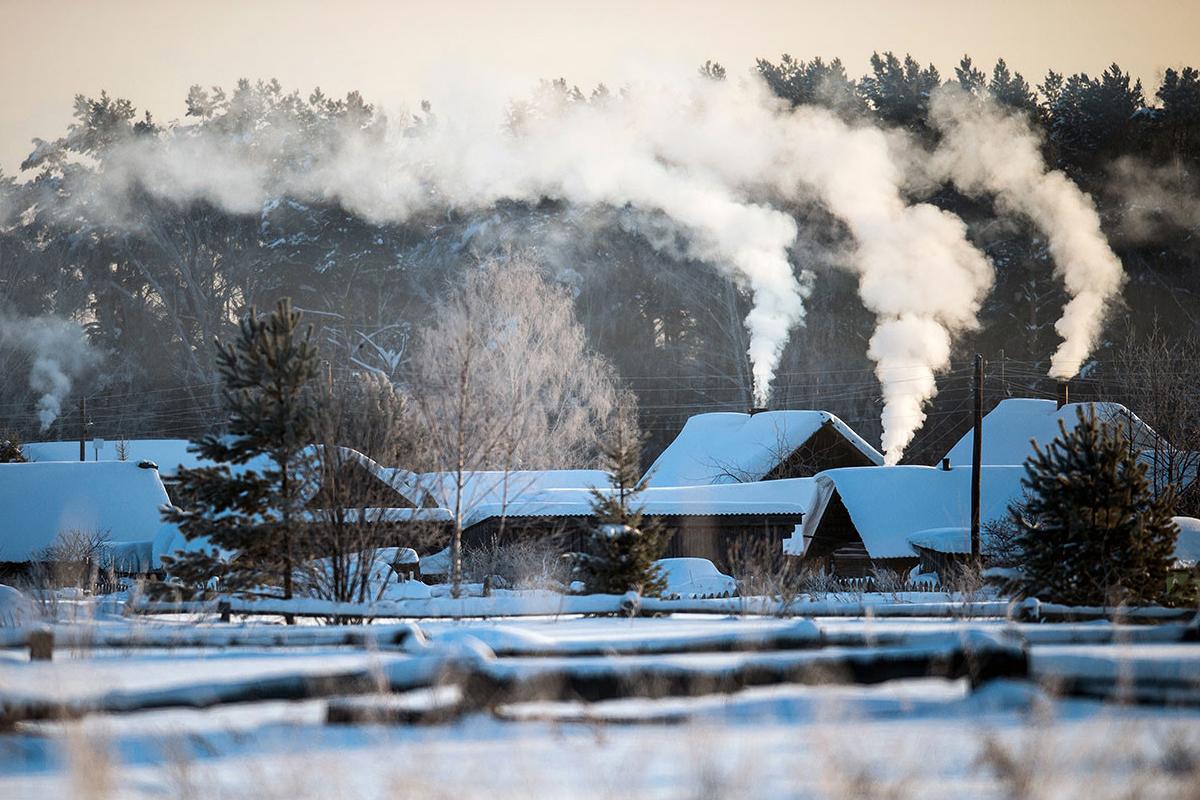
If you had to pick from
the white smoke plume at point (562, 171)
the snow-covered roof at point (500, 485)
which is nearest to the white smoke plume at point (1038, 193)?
the white smoke plume at point (562, 171)

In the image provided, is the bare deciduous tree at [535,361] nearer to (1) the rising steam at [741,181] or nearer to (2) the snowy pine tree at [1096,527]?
(1) the rising steam at [741,181]

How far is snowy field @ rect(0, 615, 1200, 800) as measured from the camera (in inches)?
209

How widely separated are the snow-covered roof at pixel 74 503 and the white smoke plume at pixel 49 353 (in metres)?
30.4

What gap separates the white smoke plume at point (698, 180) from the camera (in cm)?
5597

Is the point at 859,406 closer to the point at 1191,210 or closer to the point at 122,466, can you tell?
the point at 1191,210

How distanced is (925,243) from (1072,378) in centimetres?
904

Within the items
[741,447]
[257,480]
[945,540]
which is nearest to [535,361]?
[741,447]

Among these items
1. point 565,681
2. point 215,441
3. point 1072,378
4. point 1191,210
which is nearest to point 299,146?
point 1072,378

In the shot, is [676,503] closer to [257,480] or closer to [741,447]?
[741,447]

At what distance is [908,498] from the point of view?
34906 millimetres

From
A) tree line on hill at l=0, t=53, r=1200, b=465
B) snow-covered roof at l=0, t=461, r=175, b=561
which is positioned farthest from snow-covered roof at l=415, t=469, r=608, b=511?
tree line on hill at l=0, t=53, r=1200, b=465

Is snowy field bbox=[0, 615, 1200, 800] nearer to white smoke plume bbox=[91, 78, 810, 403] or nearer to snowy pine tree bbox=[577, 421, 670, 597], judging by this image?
snowy pine tree bbox=[577, 421, 670, 597]

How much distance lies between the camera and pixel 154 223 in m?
65.4

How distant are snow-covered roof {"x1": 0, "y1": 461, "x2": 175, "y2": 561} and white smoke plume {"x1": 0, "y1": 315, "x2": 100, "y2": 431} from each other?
30369mm
